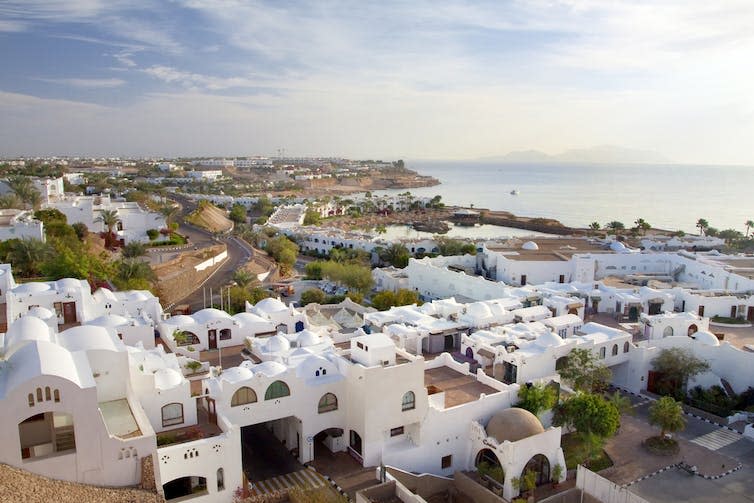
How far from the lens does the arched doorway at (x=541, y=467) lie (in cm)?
1658

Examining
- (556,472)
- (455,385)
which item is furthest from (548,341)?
(556,472)

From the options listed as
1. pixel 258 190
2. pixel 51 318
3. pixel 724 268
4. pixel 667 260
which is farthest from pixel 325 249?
pixel 258 190

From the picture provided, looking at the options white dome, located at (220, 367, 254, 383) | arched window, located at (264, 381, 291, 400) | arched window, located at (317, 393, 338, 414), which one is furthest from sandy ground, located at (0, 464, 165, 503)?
arched window, located at (317, 393, 338, 414)

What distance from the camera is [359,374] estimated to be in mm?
16172

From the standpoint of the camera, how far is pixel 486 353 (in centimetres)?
2094

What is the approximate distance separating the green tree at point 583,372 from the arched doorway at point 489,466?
15.1 ft

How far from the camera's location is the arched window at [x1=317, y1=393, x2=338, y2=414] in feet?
54.8

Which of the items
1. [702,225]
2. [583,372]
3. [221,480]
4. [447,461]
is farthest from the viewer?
[702,225]

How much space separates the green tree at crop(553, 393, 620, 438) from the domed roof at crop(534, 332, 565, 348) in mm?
2939

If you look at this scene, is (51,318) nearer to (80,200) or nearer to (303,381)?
(303,381)

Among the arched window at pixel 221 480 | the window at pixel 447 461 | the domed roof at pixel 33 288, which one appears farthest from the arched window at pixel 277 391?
the domed roof at pixel 33 288

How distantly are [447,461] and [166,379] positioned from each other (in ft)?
27.8

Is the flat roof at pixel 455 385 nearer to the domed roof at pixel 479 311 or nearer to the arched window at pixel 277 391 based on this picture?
the domed roof at pixel 479 311

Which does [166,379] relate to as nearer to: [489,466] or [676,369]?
[489,466]
